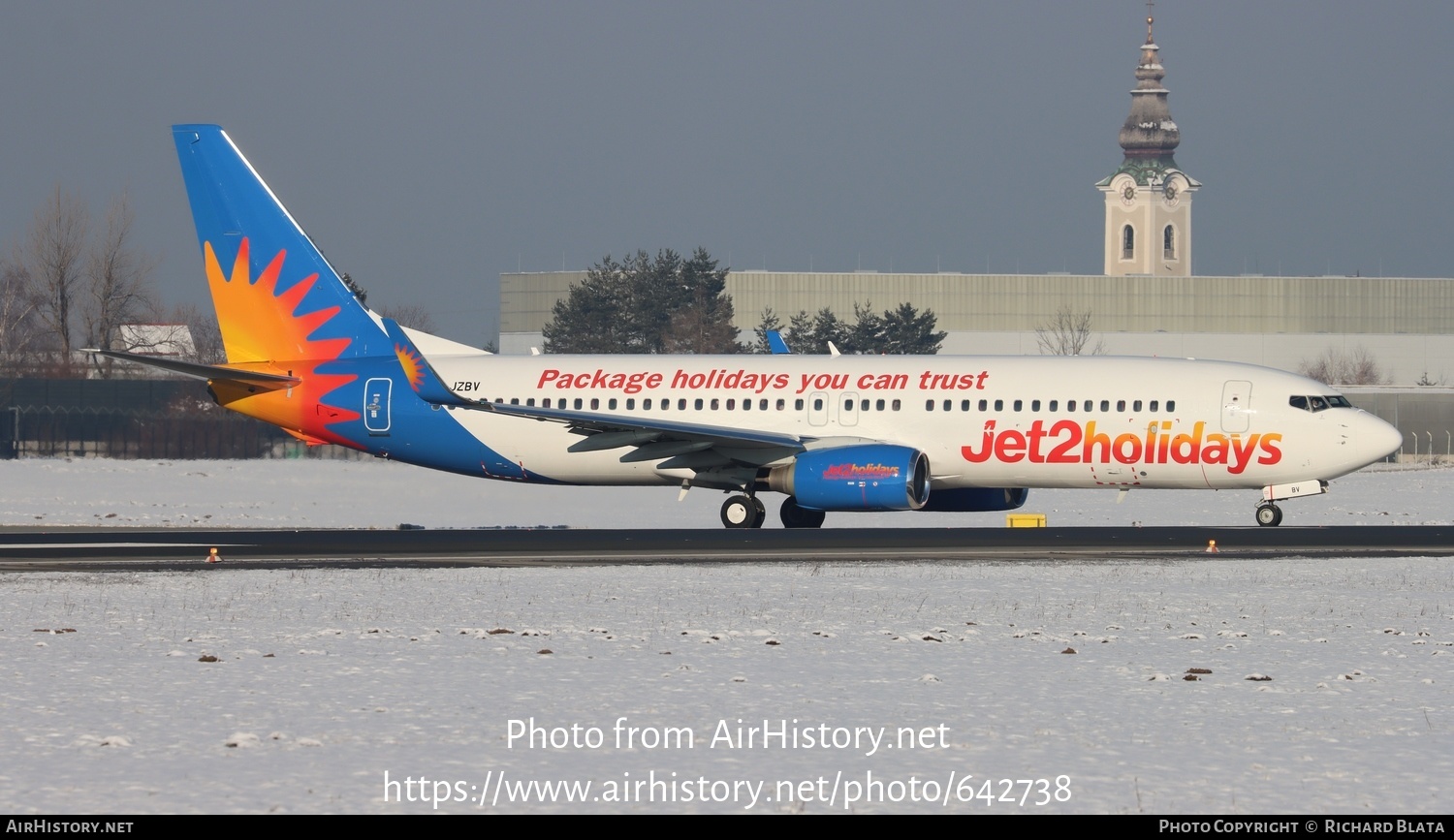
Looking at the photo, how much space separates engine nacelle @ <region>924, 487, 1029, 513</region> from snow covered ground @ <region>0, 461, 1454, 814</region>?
10.6 meters

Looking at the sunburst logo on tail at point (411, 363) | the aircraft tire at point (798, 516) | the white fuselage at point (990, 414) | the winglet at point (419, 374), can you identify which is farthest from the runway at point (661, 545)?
the sunburst logo on tail at point (411, 363)

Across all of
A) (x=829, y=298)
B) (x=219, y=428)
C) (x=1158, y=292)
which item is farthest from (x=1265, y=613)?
(x=1158, y=292)

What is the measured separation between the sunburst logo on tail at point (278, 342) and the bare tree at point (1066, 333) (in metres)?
116

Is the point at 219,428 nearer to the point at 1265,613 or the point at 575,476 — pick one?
the point at 575,476

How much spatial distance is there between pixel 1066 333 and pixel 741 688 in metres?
145

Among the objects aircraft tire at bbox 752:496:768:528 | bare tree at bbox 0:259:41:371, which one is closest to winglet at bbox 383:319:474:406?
aircraft tire at bbox 752:496:768:528

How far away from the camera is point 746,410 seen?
121 ft

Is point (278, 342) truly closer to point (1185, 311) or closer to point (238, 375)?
point (238, 375)

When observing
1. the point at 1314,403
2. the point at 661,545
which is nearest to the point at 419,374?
the point at 661,545

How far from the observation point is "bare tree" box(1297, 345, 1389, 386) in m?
152

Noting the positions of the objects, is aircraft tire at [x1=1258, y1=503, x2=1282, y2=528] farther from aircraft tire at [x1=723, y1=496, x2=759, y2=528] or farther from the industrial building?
the industrial building

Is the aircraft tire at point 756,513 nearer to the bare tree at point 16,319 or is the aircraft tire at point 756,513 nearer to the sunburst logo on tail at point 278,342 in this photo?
the sunburst logo on tail at point 278,342

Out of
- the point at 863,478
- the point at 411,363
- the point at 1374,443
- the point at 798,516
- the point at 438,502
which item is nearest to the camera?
the point at 863,478

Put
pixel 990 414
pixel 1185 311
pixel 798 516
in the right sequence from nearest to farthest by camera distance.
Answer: pixel 990 414 < pixel 798 516 < pixel 1185 311
